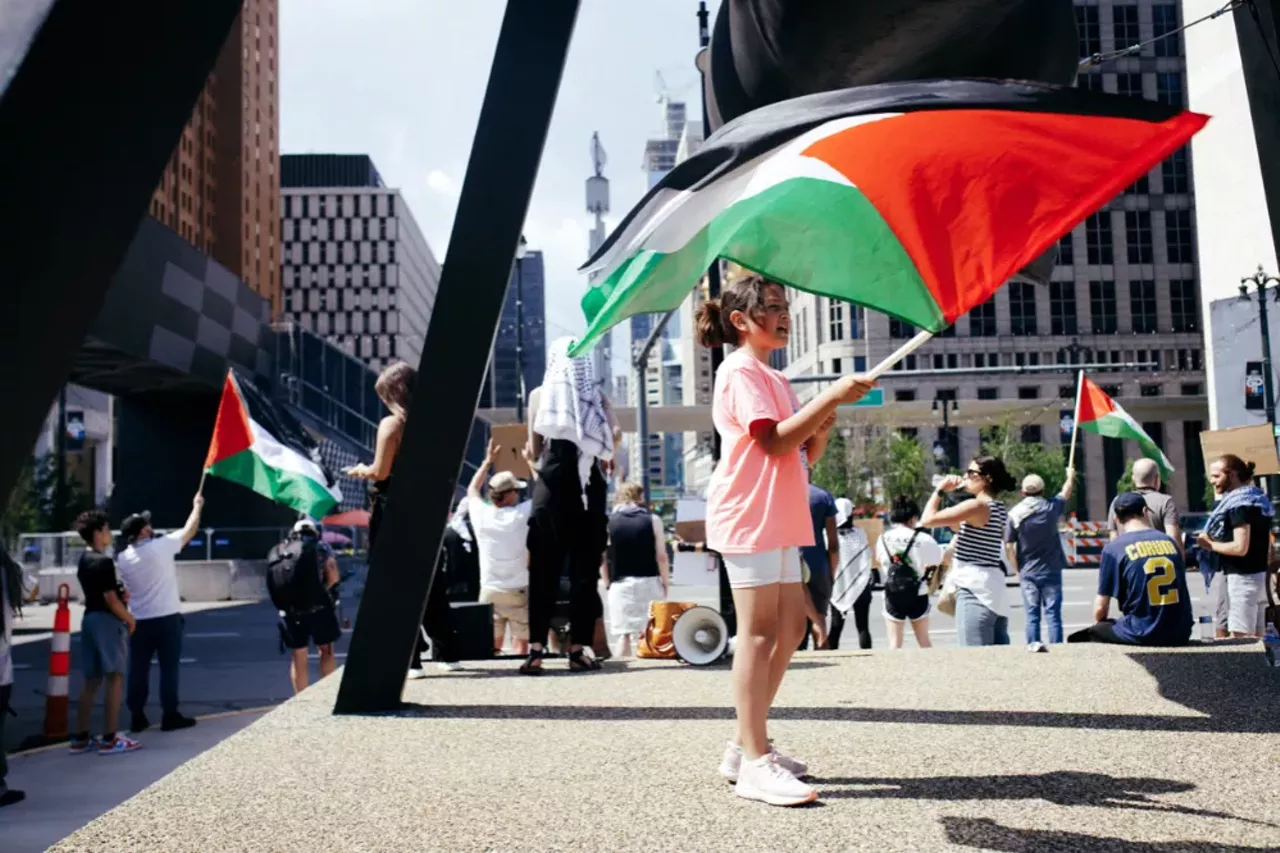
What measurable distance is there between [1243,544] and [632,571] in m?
4.79

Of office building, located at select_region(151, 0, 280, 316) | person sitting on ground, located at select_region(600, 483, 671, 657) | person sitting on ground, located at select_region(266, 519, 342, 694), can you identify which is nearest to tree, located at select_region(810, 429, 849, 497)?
office building, located at select_region(151, 0, 280, 316)

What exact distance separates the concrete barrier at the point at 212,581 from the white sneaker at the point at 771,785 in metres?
29.2

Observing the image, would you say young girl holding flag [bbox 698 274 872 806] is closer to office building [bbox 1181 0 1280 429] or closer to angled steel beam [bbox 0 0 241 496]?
angled steel beam [bbox 0 0 241 496]

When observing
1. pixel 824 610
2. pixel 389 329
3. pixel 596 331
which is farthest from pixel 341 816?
pixel 389 329

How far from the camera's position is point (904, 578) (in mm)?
10344

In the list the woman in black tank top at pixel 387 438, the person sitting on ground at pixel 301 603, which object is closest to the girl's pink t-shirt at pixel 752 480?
the woman in black tank top at pixel 387 438

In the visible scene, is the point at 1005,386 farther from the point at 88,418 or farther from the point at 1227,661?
the point at 1227,661

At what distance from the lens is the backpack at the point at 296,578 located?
396 inches

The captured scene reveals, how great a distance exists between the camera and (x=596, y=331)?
4.38 meters

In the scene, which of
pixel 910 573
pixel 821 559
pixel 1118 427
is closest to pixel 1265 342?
pixel 1118 427

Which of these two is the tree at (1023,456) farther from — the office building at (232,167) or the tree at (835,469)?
the office building at (232,167)

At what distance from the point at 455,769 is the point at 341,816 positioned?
705mm

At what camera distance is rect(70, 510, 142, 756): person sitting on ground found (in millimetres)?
9508

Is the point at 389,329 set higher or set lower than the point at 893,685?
higher
